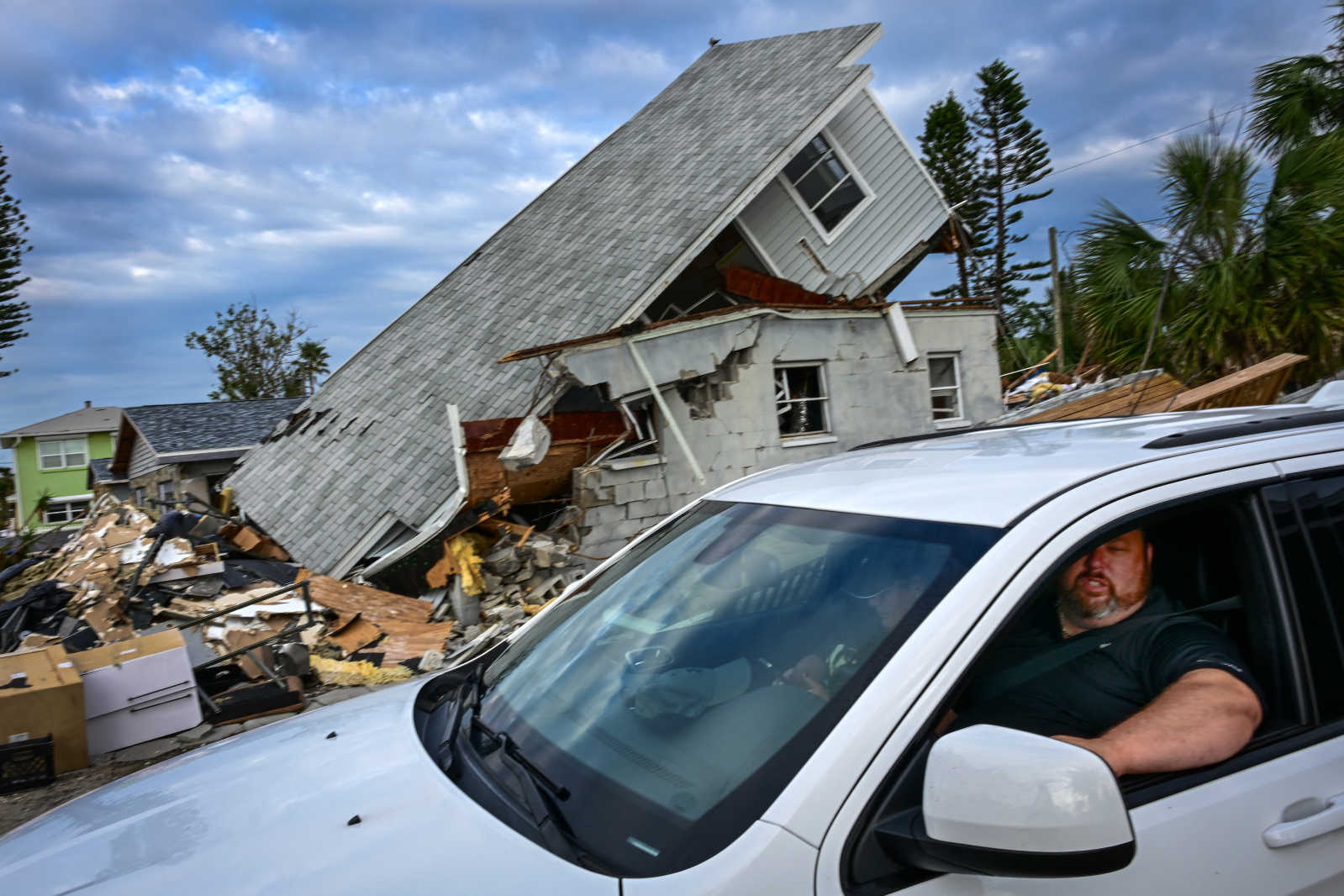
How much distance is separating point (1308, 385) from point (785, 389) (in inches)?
255

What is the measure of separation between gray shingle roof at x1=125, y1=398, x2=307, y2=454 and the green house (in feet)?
80.5

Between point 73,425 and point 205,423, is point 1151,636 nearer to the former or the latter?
point 205,423

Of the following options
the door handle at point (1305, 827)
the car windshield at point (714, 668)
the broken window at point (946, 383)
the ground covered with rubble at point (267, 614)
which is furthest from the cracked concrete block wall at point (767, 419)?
the door handle at point (1305, 827)

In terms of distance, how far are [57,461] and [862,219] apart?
52.1 metres

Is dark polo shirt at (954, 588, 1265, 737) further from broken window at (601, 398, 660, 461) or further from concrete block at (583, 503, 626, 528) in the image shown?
broken window at (601, 398, 660, 461)

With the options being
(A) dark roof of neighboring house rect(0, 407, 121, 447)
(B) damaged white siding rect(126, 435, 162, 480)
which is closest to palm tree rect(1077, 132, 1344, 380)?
(B) damaged white siding rect(126, 435, 162, 480)

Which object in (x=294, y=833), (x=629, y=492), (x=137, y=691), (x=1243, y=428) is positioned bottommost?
(x=137, y=691)

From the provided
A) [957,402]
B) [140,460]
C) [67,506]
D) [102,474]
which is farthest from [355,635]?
[67,506]

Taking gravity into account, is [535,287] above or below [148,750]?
above

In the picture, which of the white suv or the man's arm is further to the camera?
the man's arm

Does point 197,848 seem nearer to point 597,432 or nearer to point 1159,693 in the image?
point 1159,693

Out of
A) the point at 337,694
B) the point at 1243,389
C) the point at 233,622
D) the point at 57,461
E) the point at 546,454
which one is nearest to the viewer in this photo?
the point at 337,694

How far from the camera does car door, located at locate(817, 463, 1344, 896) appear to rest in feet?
4.67

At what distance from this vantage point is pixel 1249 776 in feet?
5.54
